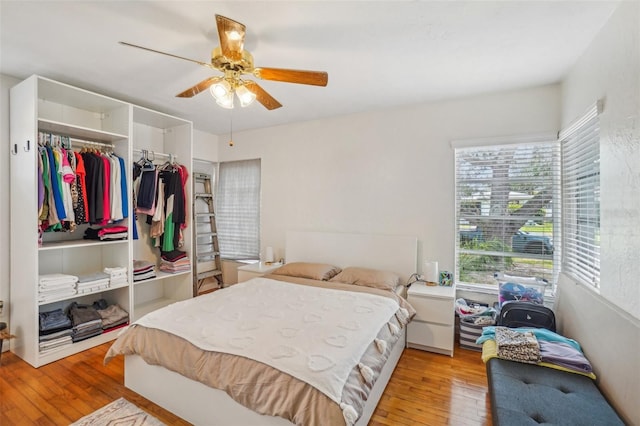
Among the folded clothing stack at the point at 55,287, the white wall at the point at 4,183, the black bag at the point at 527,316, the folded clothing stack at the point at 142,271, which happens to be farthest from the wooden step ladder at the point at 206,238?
the black bag at the point at 527,316

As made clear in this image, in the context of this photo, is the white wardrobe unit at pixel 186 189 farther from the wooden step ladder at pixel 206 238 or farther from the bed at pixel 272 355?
the bed at pixel 272 355

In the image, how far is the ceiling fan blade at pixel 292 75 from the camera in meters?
1.78

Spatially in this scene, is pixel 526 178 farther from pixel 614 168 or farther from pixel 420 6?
pixel 420 6

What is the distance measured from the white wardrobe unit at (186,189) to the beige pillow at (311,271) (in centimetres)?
129

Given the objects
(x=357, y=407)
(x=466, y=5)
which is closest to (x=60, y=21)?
(x=466, y=5)

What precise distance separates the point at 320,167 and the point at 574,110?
252cm

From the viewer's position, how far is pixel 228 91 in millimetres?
1930

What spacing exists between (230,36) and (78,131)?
7.40ft

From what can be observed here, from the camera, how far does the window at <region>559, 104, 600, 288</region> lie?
2014mm

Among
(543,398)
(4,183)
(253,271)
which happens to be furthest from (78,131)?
(543,398)

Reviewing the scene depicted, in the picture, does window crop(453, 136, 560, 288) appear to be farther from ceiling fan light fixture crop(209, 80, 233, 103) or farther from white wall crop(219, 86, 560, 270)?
ceiling fan light fixture crop(209, 80, 233, 103)

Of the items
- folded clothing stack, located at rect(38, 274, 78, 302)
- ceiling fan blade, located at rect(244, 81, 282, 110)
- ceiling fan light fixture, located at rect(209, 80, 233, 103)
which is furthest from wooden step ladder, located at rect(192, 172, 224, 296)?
ceiling fan light fixture, located at rect(209, 80, 233, 103)

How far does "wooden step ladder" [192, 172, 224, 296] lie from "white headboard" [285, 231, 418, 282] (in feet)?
4.30

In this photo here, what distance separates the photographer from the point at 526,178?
2820 mm
